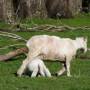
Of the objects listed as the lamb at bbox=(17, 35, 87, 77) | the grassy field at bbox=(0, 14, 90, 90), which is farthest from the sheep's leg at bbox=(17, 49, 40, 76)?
the grassy field at bbox=(0, 14, 90, 90)

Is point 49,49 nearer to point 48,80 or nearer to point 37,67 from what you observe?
point 37,67

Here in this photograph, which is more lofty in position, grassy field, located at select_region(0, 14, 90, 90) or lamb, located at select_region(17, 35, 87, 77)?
lamb, located at select_region(17, 35, 87, 77)

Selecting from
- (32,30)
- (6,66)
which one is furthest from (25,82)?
(32,30)

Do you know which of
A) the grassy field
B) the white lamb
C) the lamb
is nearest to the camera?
the grassy field

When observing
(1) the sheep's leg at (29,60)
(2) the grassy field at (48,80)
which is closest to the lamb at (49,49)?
(1) the sheep's leg at (29,60)

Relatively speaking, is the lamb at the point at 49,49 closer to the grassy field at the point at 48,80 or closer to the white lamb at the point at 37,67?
the white lamb at the point at 37,67

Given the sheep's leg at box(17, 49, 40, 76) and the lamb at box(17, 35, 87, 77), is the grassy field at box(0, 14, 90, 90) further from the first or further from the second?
the lamb at box(17, 35, 87, 77)

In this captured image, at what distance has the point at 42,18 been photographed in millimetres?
30047

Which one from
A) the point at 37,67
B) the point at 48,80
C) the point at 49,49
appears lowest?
the point at 48,80

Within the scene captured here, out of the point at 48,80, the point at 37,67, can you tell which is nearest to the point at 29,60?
the point at 37,67

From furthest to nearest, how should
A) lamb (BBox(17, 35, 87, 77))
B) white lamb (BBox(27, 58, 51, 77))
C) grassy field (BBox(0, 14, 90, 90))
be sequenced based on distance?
lamb (BBox(17, 35, 87, 77))
white lamb (BBox(27, 58, 51, 77))
grassy field (BBox(0, 14, 90, 90))

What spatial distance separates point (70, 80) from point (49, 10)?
2047 cm

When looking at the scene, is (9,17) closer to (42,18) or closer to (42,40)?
(42,18)

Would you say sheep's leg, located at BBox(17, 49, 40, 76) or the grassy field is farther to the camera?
sheep's leg, located at BBox(17, 49, 40, 76)
